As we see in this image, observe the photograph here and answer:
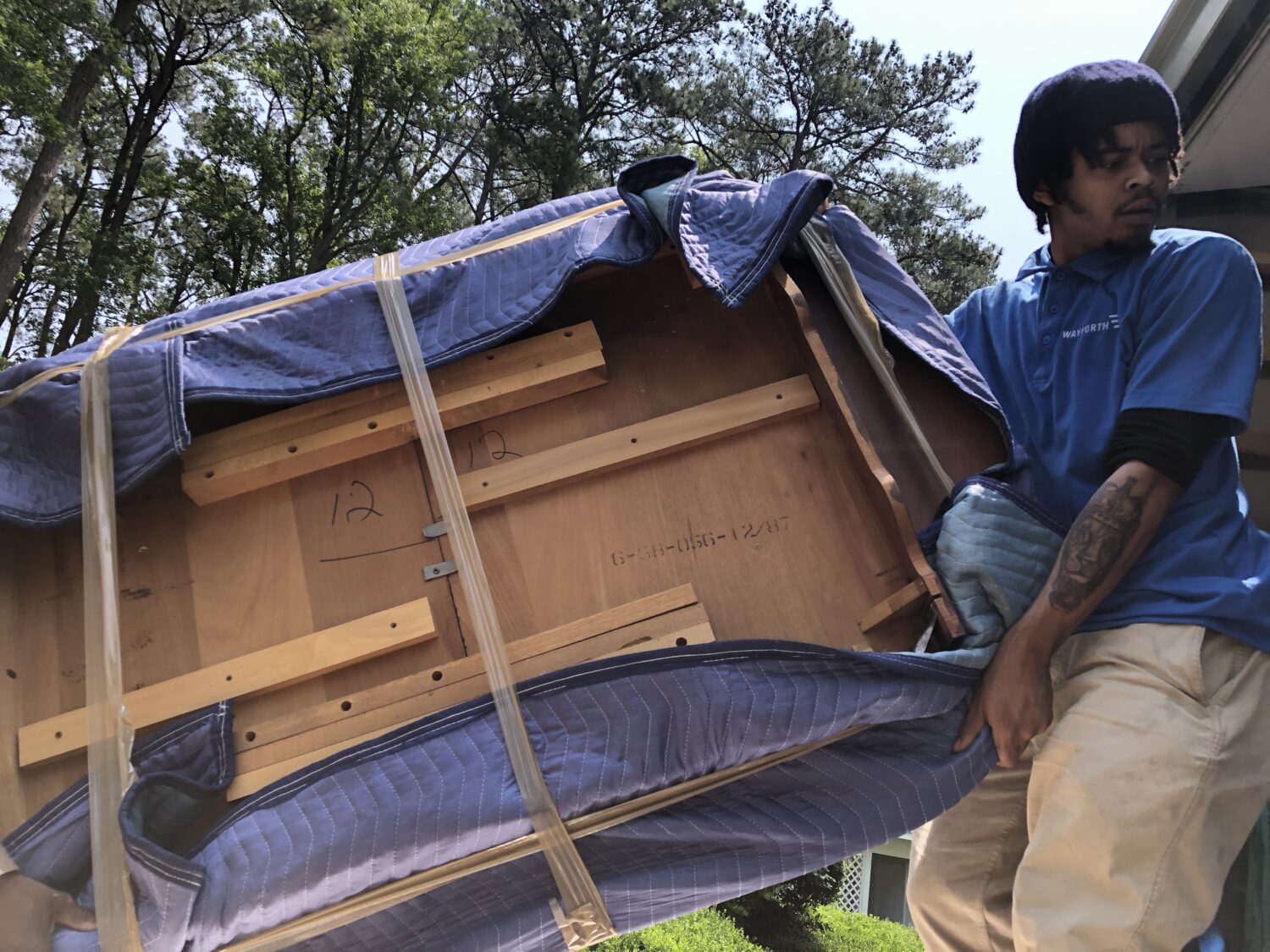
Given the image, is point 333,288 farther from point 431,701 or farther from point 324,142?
point 324,142

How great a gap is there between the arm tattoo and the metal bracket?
129cm

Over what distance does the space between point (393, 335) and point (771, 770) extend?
1234 mm

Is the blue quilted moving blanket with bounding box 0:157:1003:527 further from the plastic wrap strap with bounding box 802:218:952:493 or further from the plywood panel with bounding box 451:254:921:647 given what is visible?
the plywood panel with bounding box 451:254:921:647

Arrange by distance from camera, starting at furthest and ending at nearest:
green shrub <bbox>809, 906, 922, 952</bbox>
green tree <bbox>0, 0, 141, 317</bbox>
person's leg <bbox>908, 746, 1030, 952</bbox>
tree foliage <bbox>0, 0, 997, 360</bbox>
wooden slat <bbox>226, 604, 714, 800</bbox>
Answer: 1. tree foliage <bbox>0, 0, 997, 360</bbox>
2. green tree <bbox>0, 0, 141, 317</bbox>
3. green shrub <bbox>809, 906, 922, 952</bbox>
4. person's leg <bbox>908, 746, 1030, 952</bbox>
5. wooden slat <bbox>226, 604, 714, 800</bbox>

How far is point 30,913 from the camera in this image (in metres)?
1.58

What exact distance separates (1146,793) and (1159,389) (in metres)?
0.79

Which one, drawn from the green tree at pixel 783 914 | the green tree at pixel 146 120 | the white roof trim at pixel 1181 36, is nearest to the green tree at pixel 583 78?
the green tree at pixel 146 120

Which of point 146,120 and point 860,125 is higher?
point 146,120

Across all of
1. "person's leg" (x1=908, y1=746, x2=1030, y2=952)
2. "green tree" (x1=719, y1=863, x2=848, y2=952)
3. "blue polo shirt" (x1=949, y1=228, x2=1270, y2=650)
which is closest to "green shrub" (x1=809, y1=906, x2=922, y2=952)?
"green tree" (x1=719, y1=863, x2=848, y2=952)

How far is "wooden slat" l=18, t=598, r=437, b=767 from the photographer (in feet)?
5.92

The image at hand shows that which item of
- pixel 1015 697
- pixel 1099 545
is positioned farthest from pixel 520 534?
pixel 1099 545

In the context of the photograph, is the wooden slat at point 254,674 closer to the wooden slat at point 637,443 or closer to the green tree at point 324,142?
the wooden slat at point 637,443

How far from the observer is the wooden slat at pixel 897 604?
1836 millimetres

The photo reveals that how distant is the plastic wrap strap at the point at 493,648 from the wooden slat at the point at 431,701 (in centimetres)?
12
